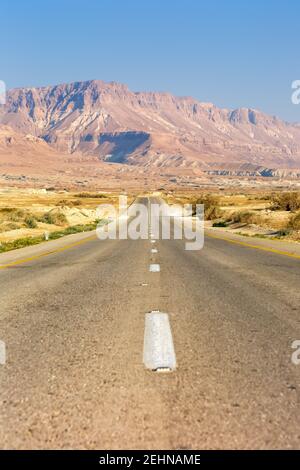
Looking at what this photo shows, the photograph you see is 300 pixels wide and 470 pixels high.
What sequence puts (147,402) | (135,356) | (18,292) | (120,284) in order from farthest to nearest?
1. (120,284)
2. (18,292)
3. (135,356)
4. (147,402)

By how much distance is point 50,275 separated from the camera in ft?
39.0

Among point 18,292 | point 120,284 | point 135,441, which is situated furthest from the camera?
point 120,284

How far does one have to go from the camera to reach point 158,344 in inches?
215

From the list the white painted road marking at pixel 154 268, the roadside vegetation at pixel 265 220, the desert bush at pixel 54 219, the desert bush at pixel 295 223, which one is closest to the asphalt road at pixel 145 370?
the white painted road marking at pixel 154 268

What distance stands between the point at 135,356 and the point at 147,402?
122 cm

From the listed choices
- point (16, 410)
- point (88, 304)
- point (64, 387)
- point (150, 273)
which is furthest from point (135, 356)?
point (150, 273)

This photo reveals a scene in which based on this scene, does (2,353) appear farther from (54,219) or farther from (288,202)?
(288,202)

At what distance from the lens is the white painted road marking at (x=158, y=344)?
4.77 metres

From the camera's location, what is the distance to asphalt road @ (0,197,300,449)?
3389 mm

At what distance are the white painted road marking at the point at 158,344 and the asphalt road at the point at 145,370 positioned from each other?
88 millimetres

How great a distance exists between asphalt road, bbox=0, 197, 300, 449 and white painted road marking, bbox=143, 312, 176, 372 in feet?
0.29

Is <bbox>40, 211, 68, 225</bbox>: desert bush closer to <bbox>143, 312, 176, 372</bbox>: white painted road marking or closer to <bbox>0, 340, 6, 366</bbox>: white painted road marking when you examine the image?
<bbox>143, 312, 176, 372</bbox>: white painted road marking

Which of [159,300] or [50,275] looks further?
[50,275]

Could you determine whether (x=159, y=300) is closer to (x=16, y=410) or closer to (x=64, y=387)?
Result: (x=64, y=387)
